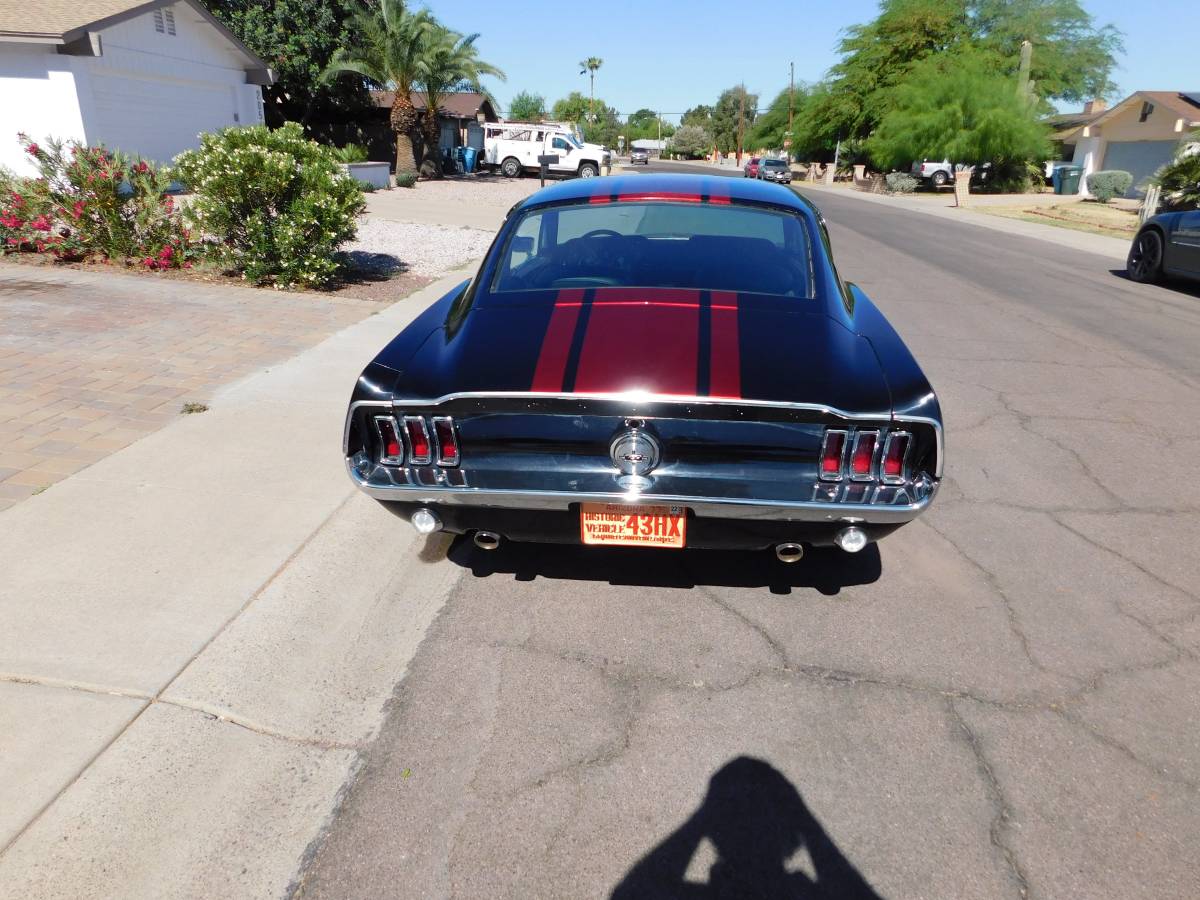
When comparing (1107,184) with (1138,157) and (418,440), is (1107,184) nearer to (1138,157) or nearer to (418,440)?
(1138,157)

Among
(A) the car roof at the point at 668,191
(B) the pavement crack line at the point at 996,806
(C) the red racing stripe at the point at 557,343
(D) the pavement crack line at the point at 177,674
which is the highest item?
(A) the car roof at the point at 668,191

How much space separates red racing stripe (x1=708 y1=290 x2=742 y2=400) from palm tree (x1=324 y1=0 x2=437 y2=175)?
28.3m

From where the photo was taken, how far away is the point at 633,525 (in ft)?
9.78

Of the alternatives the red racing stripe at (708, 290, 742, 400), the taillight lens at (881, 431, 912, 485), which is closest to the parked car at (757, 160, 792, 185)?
the red racing stripe at (708, 290, 742, 400)

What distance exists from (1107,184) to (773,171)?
15.4 m

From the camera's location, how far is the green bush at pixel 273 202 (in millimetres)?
8945

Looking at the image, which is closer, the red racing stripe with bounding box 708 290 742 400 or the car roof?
the red racing stripe with bounding box 708 290 742 400

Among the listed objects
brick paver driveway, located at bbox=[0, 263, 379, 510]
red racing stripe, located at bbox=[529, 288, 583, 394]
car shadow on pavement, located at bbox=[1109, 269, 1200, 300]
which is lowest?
car shadow on pavement, located at bbox=[1109, 269, 1200, 300]

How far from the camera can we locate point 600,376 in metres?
2.89

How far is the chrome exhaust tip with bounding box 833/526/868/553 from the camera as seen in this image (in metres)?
2.94

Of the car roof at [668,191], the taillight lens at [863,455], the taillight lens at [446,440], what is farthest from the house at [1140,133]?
the taillight lens at [446,440]

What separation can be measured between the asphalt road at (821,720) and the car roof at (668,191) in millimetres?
1786

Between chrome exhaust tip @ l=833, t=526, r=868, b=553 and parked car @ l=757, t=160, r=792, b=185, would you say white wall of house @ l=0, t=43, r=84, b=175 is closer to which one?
chrome exhaust tip @ l=833, t=526, r=868, b=553

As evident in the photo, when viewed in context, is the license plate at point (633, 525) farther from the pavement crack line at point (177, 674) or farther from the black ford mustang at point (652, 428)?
the pavement crack line at point (177, 674)
